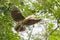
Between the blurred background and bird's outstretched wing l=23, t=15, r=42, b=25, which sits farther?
the blurred background

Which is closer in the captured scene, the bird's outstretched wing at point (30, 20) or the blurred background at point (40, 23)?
the bird's outstretched wing at point (30, 20)

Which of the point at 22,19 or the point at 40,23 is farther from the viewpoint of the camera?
the point at 40,23

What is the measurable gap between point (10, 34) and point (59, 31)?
1.08 m

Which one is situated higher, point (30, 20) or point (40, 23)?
point (40, 23)

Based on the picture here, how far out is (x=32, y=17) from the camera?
1379 mm

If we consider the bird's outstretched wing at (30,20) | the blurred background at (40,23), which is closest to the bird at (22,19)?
the bird's outstretched wing at (30,20)

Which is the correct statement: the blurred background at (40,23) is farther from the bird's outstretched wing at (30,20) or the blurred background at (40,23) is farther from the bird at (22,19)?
the bird's outstretched wing at (30,20)

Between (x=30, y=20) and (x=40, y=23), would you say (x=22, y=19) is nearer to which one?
(x=30, y=20)

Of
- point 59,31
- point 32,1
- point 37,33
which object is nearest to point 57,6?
point 32,1

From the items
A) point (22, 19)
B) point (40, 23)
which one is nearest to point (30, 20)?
point (22, 19)

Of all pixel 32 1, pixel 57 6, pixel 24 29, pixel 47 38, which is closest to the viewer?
pixel 24 29

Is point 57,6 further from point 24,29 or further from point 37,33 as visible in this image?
point 24,29

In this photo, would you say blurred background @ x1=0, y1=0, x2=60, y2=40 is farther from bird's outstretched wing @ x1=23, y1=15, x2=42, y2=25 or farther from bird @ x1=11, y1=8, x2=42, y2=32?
bird's outstretched wing @ x1=23, y1=15, x2=42, y2=25

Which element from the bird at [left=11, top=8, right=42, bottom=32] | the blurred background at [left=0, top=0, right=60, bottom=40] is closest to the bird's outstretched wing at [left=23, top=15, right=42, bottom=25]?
the bird at [left=11, top=8, right=42, bottom=32]
